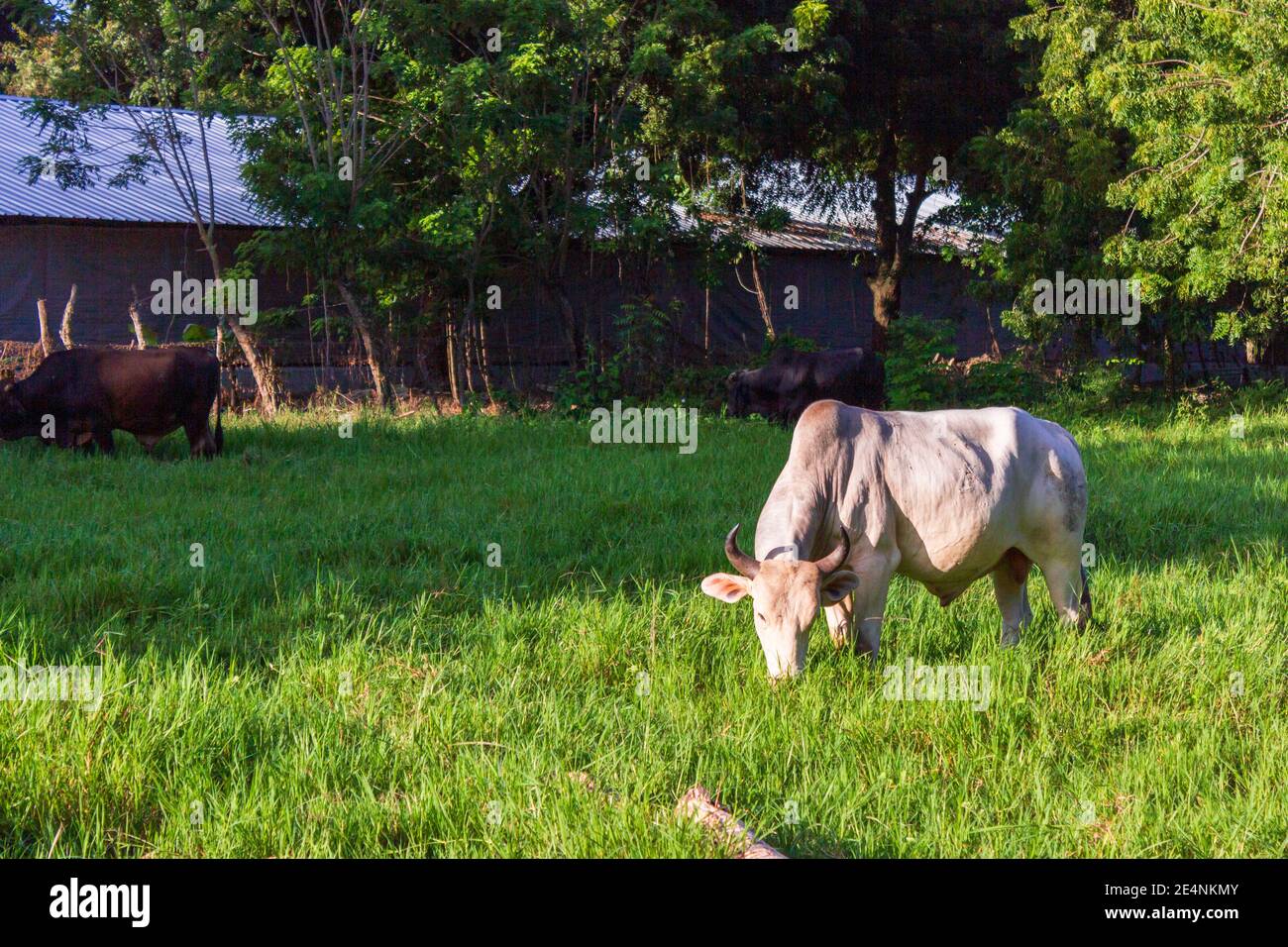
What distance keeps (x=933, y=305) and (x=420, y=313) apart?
1176cm

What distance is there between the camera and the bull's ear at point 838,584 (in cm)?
521

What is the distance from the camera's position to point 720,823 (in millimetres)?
3910

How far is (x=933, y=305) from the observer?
24.8 m

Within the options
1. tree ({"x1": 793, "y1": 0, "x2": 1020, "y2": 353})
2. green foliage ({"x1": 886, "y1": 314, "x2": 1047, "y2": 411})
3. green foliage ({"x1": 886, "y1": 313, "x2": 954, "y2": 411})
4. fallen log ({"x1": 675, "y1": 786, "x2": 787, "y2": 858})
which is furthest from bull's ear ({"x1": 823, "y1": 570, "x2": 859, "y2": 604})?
tree ({"x1": 793, "y1": 0, "x2": 1020, "y2": 353})

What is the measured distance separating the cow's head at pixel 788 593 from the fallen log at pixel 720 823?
102 cm

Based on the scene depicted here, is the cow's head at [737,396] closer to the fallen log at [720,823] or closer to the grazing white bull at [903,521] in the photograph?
the grazing white bull at [903,521]

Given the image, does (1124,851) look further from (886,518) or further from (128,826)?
(128,826)

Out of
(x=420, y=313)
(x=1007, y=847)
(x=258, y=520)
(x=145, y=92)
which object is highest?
(x=145, y=92)

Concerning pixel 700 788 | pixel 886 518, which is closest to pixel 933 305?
pixel 886 518

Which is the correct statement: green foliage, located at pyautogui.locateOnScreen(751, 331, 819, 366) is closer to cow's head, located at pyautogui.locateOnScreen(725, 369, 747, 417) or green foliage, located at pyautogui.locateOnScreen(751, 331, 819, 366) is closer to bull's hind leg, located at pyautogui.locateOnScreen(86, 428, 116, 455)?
cow's head, located at pyautogui.locateOnScreen(725, 369, 747, 417)

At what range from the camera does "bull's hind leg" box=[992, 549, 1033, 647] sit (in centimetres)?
624

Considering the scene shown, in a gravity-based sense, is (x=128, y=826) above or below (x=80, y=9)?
below

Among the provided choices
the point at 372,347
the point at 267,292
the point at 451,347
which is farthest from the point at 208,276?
the point at 372,347

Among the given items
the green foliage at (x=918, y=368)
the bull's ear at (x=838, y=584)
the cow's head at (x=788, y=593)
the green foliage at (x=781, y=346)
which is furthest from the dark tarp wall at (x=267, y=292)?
the bull's ear at (x=838, y=584)
